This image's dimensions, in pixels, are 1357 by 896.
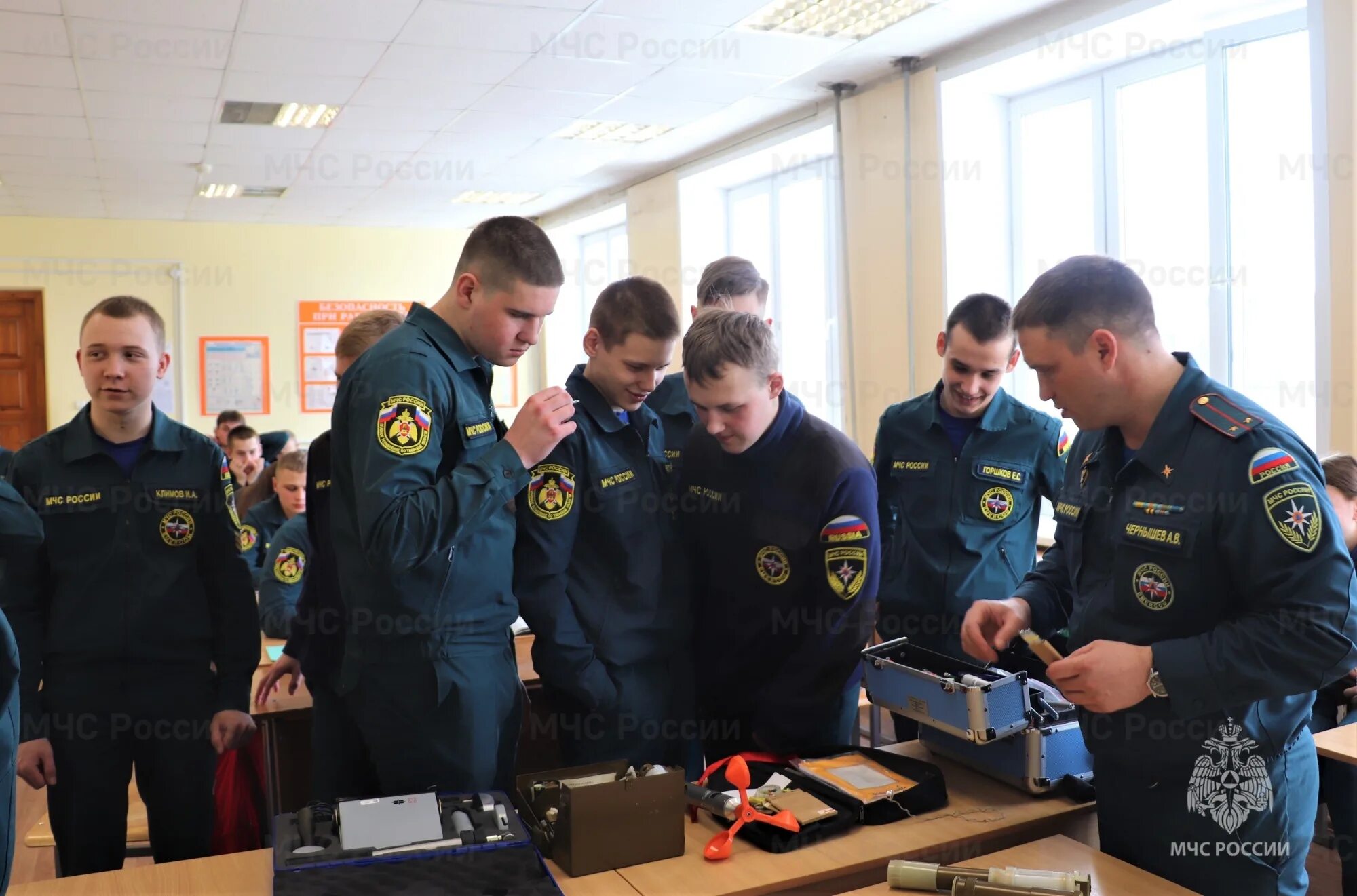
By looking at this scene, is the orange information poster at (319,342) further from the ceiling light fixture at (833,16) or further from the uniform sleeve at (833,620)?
the uniform sleeve at (833,620)

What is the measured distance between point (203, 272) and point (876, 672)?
892cm

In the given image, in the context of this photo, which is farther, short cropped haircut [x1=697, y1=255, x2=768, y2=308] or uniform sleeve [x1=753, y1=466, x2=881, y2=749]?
short cropped haircut [x1=697, y1=255, x2=768, y2=308]

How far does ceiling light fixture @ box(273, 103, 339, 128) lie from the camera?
5.91 meters

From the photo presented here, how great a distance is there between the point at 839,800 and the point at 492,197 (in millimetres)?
7842

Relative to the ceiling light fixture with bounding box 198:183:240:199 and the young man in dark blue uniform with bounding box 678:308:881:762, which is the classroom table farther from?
the ceiling light fixture with bounding box 198:183:240:199

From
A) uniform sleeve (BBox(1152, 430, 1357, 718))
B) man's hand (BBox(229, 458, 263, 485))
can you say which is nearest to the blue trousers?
A: uniform sleeve (BBox(1152, 430, 1357, 718))

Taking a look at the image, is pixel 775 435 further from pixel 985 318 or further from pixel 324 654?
pixel 324 654

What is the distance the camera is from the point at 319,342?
386 inches

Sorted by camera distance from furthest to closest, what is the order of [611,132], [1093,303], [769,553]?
[611,132] → [769,553] → [1093,303]

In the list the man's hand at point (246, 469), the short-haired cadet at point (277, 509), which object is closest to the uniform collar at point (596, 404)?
the short-haired cadet at point (277, 509)

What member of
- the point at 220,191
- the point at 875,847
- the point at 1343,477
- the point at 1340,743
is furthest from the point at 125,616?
the point at 220,191

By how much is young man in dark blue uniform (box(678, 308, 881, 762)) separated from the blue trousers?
60cm

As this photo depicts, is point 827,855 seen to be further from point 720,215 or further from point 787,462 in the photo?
point 720,215

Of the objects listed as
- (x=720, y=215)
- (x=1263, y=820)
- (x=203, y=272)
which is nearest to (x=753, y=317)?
Result: (x=1263, y=820)
